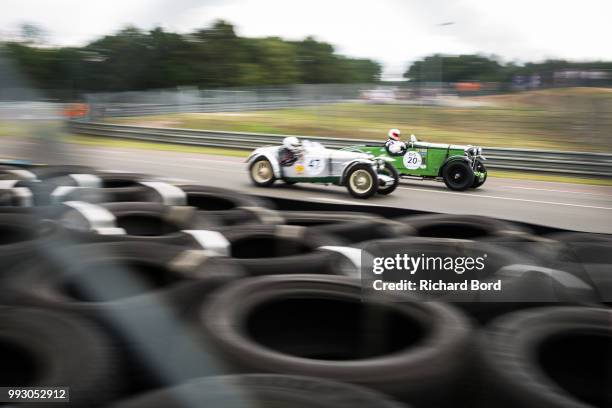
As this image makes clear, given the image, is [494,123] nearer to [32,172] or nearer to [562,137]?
[562,137]

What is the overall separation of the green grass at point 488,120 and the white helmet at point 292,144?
556 millimetres

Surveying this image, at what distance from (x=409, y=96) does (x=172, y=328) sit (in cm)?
632

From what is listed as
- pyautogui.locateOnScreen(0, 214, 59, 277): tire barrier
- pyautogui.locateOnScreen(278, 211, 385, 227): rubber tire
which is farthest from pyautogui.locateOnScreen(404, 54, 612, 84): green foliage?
pyautogui.locateOnScreen(0, 214, 59, 277): tire barrier

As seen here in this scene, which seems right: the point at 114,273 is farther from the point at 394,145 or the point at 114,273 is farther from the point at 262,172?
the point at 262,172

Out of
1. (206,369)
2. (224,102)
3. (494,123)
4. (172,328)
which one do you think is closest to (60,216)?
(172,328)

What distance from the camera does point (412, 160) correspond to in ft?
30.6

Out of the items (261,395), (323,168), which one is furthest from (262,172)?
(261,395)

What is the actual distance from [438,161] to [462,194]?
0.66 m

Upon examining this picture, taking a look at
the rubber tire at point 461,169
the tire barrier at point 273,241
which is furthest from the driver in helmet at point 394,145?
the tire barrier at point 273,241

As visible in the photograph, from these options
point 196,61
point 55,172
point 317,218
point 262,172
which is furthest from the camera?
point 196,61

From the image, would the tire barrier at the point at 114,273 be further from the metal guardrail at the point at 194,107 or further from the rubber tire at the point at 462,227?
the metal guardrail at the point at 194,107

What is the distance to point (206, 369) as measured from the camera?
1.90 metres

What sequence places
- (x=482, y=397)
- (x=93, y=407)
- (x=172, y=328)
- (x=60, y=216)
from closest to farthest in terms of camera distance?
(x=93, y=407) < (x=482, y=397) < (x=172, y=328) < (x=60, y=216)

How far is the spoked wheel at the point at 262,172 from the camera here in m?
9.74
